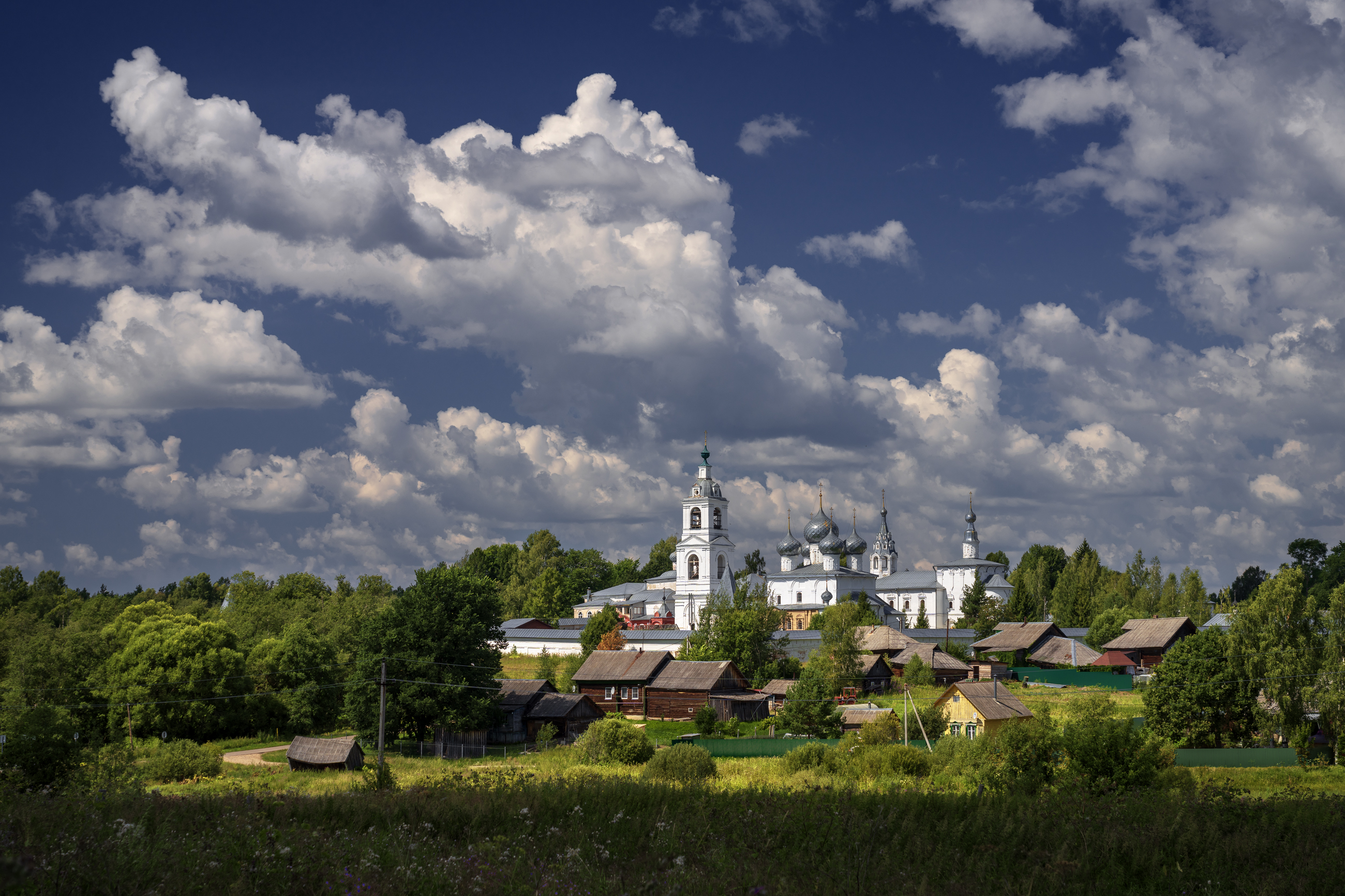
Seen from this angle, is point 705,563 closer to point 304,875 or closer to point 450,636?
point 450,636

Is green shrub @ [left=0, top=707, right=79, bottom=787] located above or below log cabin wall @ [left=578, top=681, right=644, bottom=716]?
above

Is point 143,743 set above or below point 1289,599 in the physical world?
below

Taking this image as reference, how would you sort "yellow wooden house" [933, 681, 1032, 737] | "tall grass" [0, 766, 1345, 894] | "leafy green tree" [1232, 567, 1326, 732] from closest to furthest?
1. "tall grass" [0, 766, 1345, 894]
2. "leafy green tree" [1232, 567, 1326, 732]
3. "yellow wooden house" [933, 681, 1032, 737]

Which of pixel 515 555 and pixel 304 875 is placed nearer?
pixel 304 875

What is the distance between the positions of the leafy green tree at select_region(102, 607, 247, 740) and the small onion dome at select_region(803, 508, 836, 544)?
69.8 metres

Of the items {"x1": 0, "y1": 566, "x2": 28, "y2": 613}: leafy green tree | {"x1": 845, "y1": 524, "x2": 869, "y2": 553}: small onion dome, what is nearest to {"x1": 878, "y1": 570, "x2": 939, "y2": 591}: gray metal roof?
{"x1": 845, "y1": 524, "x2": 869, "y2": 553}: small onion dome

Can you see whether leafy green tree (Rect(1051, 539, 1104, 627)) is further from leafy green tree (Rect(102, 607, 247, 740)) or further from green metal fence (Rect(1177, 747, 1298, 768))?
leafy green tree (Rect(102, 607, 247, 740))

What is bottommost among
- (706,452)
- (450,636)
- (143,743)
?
(143,743)

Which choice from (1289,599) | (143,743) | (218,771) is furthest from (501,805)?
(143,743)

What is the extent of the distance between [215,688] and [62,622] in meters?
56.5

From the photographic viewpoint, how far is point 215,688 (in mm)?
51844

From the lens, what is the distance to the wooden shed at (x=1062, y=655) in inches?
2891

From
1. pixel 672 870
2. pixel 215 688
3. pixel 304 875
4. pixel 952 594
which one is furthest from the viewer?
pixel 952 594

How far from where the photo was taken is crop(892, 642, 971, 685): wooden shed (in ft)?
216
